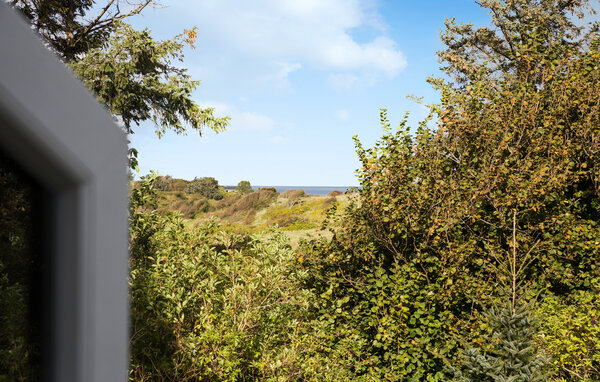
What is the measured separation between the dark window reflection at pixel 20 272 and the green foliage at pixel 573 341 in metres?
6.20

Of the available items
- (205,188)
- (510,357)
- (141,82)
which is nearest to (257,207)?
(205,188)

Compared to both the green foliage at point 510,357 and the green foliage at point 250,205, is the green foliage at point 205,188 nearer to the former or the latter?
the green foliage at point 250,205

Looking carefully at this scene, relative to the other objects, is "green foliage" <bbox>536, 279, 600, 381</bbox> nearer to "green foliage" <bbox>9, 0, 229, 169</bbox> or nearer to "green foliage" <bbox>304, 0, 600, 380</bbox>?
"green foliage" <bbox>304, 0, 600, 380</bbox>

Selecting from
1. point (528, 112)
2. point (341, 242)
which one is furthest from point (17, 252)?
point (528, 112)

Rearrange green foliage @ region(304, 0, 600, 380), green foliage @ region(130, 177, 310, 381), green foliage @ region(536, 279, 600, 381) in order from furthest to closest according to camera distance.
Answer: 1. green foliage @ region(304, 0, 600, 380)
2. green foliage @ region(536, 279, 600, 381)
3. green foliage @ region(130, 177, 310, 381)

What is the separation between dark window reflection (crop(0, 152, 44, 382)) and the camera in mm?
597

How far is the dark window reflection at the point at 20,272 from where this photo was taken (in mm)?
597

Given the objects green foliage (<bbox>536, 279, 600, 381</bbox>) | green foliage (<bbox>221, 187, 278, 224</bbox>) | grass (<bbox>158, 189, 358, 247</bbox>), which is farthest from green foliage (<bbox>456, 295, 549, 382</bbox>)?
green foliage (<bbox>221, 187, 278, 224</bbox>)

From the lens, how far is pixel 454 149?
7.47 metres

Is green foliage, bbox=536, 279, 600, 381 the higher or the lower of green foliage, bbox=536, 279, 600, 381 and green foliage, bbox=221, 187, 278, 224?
the lower

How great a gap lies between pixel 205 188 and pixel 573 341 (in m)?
31.1

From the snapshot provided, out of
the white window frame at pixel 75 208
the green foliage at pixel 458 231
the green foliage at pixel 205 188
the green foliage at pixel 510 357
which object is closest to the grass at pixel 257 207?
the green foliage at pixel 205 188

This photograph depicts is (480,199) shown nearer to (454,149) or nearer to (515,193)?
(515,193)

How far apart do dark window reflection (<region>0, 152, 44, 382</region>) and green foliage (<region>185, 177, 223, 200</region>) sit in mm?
33419
